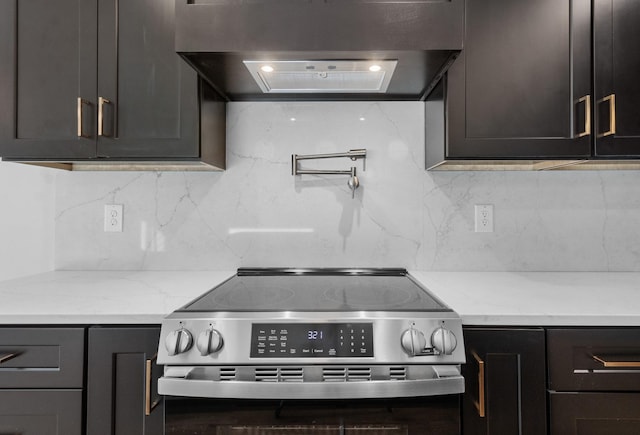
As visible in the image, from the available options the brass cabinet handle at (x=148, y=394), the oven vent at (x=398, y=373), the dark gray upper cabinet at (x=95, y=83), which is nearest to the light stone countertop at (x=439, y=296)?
the brass cabinet handle at (x=148, y=394)

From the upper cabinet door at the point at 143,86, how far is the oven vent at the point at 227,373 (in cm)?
75

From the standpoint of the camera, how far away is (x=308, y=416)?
2.98ft

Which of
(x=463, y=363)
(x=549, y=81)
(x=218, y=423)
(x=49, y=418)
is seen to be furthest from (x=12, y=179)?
(x=549, y=81)

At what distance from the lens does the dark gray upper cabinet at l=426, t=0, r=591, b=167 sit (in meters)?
1.21

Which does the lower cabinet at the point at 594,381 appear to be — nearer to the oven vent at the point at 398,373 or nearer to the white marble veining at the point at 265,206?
the oven vent at the point at 398,373

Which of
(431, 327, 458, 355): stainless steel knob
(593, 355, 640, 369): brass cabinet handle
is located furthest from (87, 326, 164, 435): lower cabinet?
(593, 355, 640, 369): brass cabinet handle

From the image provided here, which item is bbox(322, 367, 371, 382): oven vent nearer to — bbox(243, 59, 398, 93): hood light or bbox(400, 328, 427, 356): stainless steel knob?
bbox(400, 328, 427, 356): stainless steel knob

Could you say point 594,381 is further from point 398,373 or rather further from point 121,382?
point 121,382

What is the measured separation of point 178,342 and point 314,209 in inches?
34.1

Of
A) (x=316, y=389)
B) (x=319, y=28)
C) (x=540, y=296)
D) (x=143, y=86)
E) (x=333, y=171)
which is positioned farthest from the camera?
(x=333, y=171)

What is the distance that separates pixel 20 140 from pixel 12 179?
0.50m

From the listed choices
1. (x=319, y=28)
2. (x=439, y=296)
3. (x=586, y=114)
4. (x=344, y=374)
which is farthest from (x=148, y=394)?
(x=586, y=114)

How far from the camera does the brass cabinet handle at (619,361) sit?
3.06ft

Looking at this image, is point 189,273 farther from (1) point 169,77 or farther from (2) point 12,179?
(2) point 12,179
